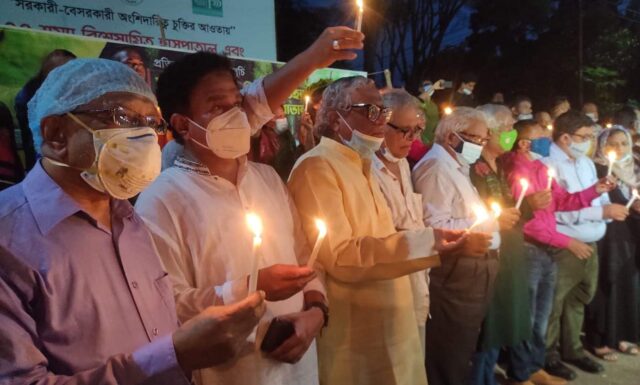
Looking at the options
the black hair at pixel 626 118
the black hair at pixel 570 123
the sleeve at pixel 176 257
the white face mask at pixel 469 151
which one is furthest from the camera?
the black hair at pixel 626 118

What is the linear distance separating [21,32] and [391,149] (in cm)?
289

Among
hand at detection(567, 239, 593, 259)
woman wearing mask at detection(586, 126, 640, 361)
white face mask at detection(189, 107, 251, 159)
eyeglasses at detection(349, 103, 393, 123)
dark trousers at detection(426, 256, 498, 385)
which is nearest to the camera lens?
white face mask at detection(189, 107, 251, 159)

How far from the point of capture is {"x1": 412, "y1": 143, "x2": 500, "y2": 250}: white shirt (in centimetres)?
395

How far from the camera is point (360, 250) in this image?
8.57ft

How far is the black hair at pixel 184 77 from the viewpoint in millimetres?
2373

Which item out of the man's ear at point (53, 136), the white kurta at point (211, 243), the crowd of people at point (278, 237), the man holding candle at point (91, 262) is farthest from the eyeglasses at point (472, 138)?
the man's ear at point (53, 136)

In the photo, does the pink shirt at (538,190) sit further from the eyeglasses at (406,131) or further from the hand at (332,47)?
the hand at (332,47)

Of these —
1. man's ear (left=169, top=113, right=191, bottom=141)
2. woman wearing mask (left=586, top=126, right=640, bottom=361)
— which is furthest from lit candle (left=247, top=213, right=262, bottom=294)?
woman wearing mask (left=586, top=126, right=640, bottom=361)

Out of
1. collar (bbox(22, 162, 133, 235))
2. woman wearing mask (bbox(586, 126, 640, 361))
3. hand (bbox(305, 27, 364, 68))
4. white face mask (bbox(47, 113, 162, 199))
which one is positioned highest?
hand (bbox(305, 27, 364, 68))

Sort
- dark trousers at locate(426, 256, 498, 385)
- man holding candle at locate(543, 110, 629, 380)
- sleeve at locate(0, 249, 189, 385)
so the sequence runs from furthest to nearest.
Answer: man holding candle at locate(543, 110, 629, 380)
dark trousers at locate(426, 256, 498, 385)
sleeve at locate(0, 249, 189, 385)

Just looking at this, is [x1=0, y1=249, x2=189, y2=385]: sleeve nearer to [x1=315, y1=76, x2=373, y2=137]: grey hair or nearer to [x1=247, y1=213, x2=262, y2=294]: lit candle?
[x1=247, y1=213, x2=262, y2=294]: lit candle

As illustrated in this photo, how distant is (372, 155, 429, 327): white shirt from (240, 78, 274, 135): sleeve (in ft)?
3.79

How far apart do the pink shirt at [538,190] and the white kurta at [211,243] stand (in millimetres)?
3154

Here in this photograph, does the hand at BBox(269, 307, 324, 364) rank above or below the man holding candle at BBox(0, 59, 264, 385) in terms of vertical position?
below
